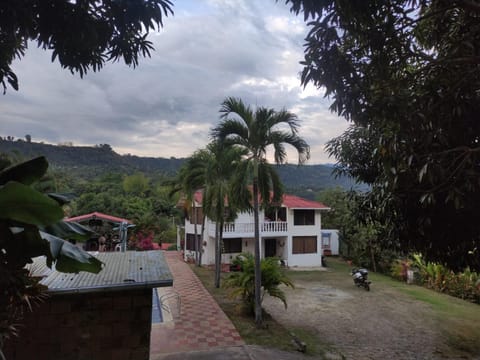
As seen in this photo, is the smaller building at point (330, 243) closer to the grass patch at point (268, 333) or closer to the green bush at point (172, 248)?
the green bush at point (172, 248)

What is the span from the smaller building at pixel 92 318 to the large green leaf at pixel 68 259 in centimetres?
207

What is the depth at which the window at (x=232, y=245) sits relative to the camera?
18.2 m

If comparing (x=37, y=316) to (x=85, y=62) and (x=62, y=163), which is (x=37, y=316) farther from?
(x=62, y=163)

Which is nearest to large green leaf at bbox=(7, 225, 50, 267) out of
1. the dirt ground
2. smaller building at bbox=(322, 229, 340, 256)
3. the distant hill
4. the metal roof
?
the metal roof

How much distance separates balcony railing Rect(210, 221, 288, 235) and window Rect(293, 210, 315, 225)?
1002mm

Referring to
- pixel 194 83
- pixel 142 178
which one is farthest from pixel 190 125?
pixel 142 178

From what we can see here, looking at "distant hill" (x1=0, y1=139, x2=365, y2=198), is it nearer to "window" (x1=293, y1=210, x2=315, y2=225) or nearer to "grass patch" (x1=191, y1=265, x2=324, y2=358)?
"window" (x1=293, y1=210, x2=315, y2=225)

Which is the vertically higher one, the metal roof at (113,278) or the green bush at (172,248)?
the metal roof at (113,278)

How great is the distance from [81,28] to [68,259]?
92.0 inches

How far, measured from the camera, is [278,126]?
788 cm

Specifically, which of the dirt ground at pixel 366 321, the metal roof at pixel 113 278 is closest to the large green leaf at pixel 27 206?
the metal roof at pixel 113 278

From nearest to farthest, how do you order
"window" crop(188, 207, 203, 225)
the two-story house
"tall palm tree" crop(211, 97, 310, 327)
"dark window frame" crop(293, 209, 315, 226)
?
"tall palm tree" crop(211, 97, 310, 327) < the two-story house < "window" crop(188, 207, 203, 225) < "dark window frame" crop(293, 209, 315, 226)

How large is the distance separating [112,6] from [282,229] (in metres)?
16.8

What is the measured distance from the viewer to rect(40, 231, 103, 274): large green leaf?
5.66ft
